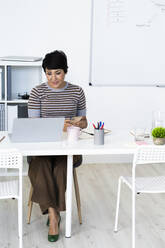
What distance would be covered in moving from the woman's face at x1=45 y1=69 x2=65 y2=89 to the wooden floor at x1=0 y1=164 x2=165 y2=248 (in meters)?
1.03

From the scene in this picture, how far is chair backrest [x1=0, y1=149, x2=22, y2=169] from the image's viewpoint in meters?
2.17

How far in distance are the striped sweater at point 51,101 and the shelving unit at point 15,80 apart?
3.70ft

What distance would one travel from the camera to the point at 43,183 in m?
2.58

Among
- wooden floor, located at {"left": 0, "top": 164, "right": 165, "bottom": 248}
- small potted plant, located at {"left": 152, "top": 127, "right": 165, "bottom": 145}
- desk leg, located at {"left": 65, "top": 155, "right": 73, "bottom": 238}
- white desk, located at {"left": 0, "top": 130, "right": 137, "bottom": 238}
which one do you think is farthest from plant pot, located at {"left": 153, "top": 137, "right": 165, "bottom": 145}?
wooden floor, located at {"left": 0, "top": 164, "right": 165, "bottom": 248}

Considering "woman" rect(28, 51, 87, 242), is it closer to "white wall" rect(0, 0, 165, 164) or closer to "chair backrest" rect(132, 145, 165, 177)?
→ "chair backrest" rect(132, 145, 165, 177)

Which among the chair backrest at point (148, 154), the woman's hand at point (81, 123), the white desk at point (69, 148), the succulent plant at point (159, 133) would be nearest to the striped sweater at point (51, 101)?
the woman's hand at point (81, 123)

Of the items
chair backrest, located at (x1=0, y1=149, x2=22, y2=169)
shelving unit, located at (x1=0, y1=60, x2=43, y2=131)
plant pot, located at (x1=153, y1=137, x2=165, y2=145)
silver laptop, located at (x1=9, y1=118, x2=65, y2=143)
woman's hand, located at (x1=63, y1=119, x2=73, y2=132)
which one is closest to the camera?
chair backrest, located at (x1=0, y1=149, x2=22, y2=169)

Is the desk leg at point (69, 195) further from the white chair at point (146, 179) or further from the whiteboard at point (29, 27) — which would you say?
the whiteboard at point (29, 27)

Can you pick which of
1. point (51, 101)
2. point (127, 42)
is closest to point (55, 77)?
point (51, 101)

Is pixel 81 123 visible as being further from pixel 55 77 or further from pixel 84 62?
pixel 84 62

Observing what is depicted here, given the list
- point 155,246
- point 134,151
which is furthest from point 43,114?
point 155,246

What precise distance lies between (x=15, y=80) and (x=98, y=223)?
2.06 metres

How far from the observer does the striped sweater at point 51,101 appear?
9.66 ft

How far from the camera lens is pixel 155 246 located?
8.45 ft
